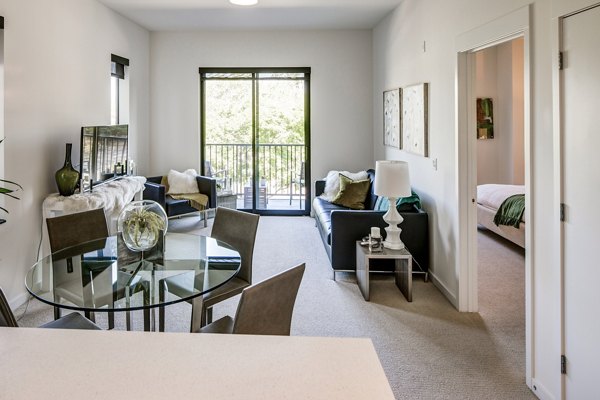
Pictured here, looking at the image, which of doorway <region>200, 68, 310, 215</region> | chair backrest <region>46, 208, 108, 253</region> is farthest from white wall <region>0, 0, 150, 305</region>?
doorway <region>200, 68, 310, 215</region>

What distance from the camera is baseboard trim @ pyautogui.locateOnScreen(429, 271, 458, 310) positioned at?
3.44 m

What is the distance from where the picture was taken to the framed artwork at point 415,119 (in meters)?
4.07

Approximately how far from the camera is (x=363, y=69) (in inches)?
269

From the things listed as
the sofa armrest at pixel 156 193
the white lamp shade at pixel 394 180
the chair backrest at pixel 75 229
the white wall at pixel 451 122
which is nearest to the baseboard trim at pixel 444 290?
the white wall at pixel 451 122

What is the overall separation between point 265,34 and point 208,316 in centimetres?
533

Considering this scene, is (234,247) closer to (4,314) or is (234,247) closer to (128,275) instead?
(128,275)

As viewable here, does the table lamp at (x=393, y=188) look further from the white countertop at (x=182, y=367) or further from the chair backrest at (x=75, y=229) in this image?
the white countertop at (x=182, y=367)

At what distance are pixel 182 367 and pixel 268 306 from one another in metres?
0.68

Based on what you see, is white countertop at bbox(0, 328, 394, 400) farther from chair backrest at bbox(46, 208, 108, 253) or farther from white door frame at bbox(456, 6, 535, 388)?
white door frame at bbox(456, 6, 535, 388)

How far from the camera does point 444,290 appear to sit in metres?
3.68

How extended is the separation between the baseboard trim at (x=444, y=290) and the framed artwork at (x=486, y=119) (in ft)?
13.3

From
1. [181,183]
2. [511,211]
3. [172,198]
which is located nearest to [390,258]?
[511,211]

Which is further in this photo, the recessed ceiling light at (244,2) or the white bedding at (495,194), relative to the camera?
the white bedding at (495,194)

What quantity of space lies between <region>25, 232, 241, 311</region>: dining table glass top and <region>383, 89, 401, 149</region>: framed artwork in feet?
10.5
